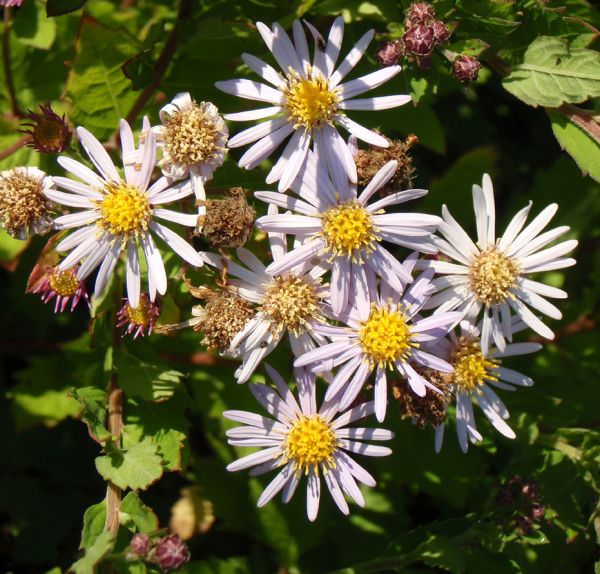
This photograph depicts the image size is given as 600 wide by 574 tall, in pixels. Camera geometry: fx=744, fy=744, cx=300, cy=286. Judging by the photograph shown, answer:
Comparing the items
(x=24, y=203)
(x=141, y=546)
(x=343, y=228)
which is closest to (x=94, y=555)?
(x=141, y=546)

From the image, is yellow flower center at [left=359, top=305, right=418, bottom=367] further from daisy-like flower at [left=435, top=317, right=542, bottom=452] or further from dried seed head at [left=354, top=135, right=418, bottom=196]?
dried seed head at [left=354, top=135, right=418, bottom=196]

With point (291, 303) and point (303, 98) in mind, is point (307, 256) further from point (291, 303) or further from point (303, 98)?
point (303, 98)

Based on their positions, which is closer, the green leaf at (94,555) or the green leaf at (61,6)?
the green leaf at (94,555)

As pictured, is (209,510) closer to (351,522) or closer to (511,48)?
(351,522)

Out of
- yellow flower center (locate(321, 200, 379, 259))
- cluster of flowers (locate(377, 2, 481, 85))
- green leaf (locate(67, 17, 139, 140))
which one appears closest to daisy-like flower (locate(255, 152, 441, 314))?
yellow flower center (locate(321, 200, 379, 259))

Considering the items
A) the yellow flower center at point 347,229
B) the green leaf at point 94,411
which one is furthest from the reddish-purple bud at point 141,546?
the yellow flower center at point 347,229

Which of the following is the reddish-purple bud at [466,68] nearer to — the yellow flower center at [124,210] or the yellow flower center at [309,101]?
the yellow flower center at [309,101]
